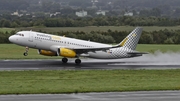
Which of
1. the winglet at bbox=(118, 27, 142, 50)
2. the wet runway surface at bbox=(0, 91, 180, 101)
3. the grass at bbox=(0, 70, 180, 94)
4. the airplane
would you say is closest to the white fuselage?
the airplane

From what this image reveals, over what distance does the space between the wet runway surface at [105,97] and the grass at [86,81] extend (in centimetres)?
180

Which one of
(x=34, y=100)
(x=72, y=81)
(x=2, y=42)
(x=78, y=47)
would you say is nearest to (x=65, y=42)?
(x=78, y=47)

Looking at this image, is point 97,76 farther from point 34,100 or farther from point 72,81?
point 34,100

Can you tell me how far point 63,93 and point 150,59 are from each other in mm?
34099

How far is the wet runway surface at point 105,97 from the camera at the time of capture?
31509 millimetres

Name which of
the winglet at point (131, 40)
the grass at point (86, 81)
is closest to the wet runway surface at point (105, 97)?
the grass at point (86, 81)

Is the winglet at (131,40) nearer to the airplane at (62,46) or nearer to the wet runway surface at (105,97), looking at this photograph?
the airplane at (62,46)

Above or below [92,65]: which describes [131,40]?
above

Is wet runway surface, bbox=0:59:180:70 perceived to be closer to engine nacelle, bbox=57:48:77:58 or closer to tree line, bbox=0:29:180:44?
engine nacelle, bbox=57:48:77:58

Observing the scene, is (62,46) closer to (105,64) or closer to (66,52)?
(66,52)

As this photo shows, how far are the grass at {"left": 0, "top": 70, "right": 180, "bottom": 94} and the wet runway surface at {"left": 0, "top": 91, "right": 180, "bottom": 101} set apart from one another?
180cm

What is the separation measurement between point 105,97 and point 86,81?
9.78 metres

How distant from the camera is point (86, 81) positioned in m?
42.2

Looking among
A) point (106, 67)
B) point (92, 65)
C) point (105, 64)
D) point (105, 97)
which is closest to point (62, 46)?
point (92, 65)
